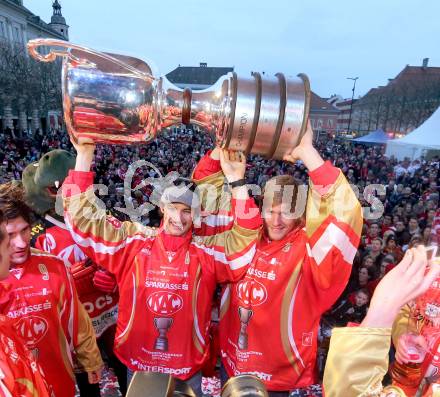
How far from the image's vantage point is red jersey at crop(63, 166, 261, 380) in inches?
83.9

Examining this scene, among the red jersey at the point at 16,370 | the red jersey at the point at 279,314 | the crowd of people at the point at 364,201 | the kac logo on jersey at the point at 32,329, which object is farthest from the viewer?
the crowd of people at the point at 364,201

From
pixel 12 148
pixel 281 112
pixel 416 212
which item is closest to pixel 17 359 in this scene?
pixel 281 112

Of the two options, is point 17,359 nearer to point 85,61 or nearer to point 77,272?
point 85,61

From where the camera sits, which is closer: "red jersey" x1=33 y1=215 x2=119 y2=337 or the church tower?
"red jersey" x1=33 y1=215 x2=119 y2=337

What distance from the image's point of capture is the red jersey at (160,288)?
6.99 ft

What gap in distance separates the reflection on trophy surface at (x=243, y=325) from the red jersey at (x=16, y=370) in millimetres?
1162

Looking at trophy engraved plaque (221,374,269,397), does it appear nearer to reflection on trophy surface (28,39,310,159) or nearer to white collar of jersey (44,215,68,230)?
reflection on trophy surface (28,39,310,159)

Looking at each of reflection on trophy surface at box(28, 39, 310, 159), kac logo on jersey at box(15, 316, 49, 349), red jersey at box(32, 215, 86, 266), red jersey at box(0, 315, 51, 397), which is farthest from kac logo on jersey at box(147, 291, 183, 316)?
reflection on trophy surface at box(28, 39, 310, 159)

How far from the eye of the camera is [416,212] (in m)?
7.70

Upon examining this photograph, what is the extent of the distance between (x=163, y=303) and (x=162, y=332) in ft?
0.57

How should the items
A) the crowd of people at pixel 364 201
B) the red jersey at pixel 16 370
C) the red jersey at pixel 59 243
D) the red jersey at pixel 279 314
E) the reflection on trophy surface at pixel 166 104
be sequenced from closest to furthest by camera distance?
the red jersey at pixel 16 370
the reflection on trophy surface at pixel 166 104
the red jersey at pixel 279 314
the red jersey at pixel 59 243
the crowd of people at pixel 364 201

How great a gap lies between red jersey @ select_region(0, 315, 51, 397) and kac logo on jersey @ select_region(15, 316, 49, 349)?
56 cm

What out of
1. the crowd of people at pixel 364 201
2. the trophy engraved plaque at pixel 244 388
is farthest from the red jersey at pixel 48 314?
the trophy engraved plaque at pixel 244 388

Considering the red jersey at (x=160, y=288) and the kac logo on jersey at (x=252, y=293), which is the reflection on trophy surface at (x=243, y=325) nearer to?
the kac logo on jersey at (x=252, y=293)
